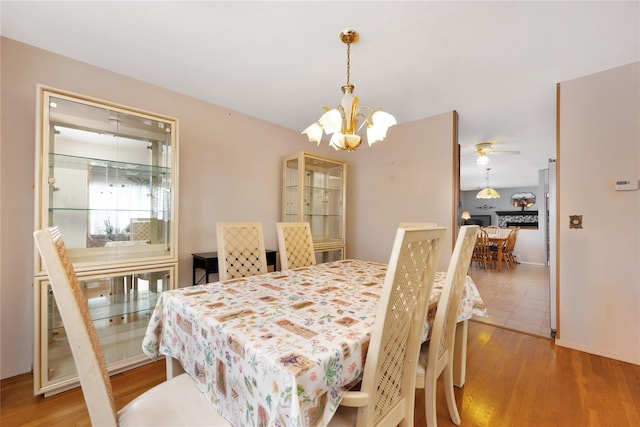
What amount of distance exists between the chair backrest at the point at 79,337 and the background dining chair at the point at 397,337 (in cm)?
72

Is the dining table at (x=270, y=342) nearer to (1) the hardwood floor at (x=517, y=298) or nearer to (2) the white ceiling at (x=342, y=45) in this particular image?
(2) the white ceiling at (x=342, y=45)

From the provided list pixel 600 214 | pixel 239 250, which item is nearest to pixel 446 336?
pixel 239 250

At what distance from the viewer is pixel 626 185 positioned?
7.08 feet

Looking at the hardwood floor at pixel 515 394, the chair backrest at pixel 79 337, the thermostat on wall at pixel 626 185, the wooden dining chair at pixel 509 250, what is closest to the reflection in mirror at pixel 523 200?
the wooden dining chair at pixel 509 250

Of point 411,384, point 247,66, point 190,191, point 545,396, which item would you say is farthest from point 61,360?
point 545,396

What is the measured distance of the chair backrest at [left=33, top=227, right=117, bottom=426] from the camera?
72 cm

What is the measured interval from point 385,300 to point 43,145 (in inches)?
88.2

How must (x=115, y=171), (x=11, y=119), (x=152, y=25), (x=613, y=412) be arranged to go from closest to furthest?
1. (x=613, y=412)
2. (x=152, y=25)
3. (x=11, y=119)
4. (x=115, y=171)

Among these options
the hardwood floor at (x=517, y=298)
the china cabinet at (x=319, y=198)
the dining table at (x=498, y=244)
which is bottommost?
the hardwood floor at (x=517, y=298)

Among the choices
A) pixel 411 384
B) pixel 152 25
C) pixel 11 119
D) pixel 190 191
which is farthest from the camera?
pixel 190 191

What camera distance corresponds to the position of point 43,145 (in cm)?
169

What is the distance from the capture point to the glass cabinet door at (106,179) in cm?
181

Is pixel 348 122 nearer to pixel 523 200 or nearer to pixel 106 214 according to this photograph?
pixel 106 214

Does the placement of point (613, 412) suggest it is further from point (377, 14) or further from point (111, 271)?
point (111, 271)
